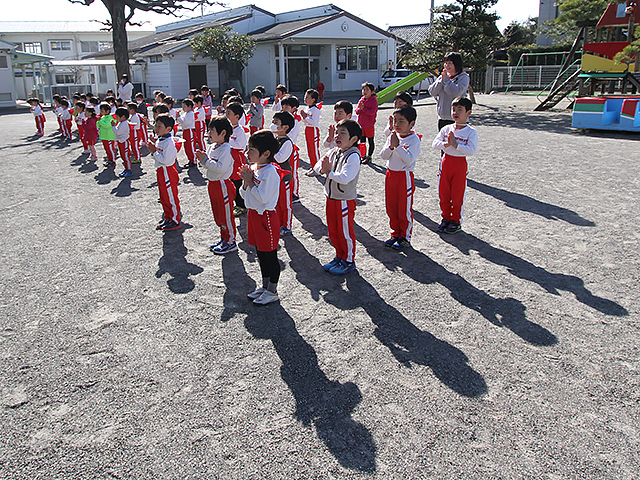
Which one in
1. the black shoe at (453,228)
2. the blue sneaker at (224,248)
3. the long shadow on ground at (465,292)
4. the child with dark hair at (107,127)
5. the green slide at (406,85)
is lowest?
the long shadow on ground at (465,292)

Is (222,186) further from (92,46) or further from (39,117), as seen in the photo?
(92,46)

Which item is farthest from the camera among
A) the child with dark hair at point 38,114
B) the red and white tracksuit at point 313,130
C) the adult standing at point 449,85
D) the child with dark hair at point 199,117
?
the child with dark hair at point 38,114

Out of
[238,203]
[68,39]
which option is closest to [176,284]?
[238,203]

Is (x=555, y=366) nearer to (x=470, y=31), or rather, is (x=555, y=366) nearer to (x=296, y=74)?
(x=470, y=31)

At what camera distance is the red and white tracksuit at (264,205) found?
13.5ft

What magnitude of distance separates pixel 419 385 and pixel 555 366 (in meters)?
0.97

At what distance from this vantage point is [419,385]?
3213 mm

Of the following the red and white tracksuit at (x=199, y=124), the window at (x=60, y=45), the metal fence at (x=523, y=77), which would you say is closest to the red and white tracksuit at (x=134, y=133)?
the red and white tracksuit at (x=199, y=124)

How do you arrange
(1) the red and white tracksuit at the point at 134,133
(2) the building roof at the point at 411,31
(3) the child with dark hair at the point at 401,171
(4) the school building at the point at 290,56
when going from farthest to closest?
(2) the building roof at the point at 411,31 < (4) the school building at the point at 290,56 < (1) the red and white tracksuit at the point at 134,133 < (3) the child with dark hair at the point at 401,171

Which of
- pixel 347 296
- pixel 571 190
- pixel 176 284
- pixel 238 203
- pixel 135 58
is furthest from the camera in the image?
pixel 135 58

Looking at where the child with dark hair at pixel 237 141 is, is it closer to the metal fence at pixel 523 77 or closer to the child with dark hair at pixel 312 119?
the child with dark hair at pixel 312 119

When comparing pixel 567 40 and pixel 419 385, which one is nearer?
pixel 419 385

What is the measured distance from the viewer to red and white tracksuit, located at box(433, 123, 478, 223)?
5617 mm

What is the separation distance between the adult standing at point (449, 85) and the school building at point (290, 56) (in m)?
23.1
